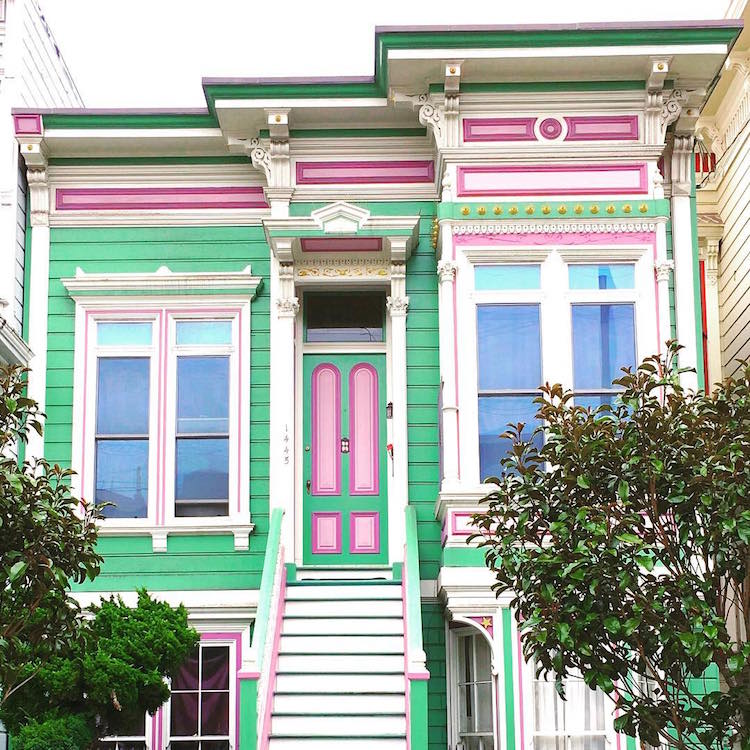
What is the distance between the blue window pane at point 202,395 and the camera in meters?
14.5

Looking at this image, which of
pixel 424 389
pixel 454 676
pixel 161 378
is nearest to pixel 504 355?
pixel 424 389

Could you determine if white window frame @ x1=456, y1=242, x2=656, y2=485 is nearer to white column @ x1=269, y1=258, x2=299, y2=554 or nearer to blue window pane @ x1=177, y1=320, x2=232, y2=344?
white column @ x1=269, y1=258, x2=299, y2=554

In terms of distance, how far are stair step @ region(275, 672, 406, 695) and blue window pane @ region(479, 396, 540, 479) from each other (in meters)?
2.12

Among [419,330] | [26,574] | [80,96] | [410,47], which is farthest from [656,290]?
[80,96]

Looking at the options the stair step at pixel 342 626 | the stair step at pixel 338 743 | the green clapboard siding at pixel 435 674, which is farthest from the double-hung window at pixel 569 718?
the stair step at pixel 338 743

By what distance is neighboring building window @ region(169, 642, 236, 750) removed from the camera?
1363 centimetres

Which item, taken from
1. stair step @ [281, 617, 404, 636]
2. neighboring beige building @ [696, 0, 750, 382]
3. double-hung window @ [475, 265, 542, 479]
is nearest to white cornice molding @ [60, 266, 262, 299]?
double-hung window @ [475, 265, 542, 479]

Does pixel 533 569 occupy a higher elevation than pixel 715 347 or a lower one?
lower

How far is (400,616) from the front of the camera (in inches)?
524

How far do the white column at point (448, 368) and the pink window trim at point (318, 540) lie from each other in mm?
A: 1572

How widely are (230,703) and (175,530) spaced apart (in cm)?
174

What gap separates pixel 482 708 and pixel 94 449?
4.58 meters

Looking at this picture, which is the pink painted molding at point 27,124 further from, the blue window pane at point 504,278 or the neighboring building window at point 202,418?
the blue window pane at point 504,278

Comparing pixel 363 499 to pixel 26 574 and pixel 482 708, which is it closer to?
pixel 482 708
